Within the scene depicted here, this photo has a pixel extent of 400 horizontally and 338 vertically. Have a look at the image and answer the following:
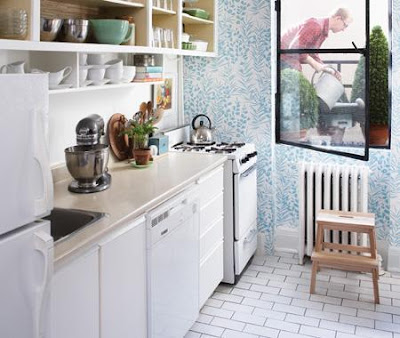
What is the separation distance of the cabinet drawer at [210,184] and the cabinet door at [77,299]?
129 cm

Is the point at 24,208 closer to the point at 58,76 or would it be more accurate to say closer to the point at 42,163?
the point at 42,163

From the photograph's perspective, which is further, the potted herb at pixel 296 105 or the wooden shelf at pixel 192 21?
the potted herb at pixel 296 105

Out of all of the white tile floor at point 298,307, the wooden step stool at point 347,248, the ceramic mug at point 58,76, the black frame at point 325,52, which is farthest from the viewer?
the black frame at point 325,52

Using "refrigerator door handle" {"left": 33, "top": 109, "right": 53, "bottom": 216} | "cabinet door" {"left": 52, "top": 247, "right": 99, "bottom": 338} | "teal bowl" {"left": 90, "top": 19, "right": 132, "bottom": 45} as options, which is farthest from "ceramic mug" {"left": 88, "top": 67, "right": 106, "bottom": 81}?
"refrigerator door handle" {"left": 33, "top": 109, "right": 53, "bottom": 216}

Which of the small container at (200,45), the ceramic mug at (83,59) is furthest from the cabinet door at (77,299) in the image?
the small container at (200,45)

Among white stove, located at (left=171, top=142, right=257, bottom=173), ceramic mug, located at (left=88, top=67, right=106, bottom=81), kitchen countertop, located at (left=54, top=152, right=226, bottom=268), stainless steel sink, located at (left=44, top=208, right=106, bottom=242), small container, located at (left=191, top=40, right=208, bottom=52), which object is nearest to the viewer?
kitchen countertop, located at (left=54, top=152, right=226, bottom=268)

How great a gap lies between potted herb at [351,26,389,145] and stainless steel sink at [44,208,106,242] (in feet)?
9.16

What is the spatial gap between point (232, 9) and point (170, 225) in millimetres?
2309

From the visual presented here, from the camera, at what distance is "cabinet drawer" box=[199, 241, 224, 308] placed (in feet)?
10.9

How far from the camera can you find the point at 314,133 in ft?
13.8

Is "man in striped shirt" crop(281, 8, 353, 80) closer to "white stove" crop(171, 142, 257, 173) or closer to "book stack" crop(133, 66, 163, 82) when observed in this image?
"white stove" crop(171, 142, 257, 173)

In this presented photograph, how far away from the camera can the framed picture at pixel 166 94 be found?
13.4 feet

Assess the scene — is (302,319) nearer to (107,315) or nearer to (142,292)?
(142,292)

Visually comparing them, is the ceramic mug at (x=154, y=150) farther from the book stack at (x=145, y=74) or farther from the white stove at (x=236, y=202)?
the book stack at (x=145, y=74)
